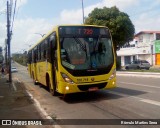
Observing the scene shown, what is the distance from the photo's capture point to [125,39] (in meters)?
48.5

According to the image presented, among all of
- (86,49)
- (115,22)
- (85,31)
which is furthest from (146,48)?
(86,49)

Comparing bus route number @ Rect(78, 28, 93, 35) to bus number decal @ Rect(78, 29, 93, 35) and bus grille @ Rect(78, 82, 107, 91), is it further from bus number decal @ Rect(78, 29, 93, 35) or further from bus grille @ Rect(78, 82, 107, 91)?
bus grille @ Rect(78, 82, 107, 91)

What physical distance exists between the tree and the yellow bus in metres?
34.3

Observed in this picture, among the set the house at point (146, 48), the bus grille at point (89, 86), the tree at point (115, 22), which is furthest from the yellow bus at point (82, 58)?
the house at point (146, 48)

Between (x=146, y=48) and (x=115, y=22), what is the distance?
642 inches

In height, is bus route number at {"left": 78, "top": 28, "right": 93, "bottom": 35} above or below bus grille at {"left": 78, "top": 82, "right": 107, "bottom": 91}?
above

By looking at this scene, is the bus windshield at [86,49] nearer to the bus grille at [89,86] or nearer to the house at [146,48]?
the bus grille at [89,86]

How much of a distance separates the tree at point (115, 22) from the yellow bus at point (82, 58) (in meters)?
34.3

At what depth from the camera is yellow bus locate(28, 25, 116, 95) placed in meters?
12.3

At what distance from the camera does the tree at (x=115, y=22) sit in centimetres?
4721

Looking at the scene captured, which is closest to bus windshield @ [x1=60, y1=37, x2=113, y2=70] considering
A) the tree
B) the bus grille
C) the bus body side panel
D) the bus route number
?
the bus route number

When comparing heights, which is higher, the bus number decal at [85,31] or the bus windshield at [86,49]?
the bus number decal at [85,31]

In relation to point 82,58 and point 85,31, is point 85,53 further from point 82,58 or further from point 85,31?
point 85,31

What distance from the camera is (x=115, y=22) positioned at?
47.2 metres
